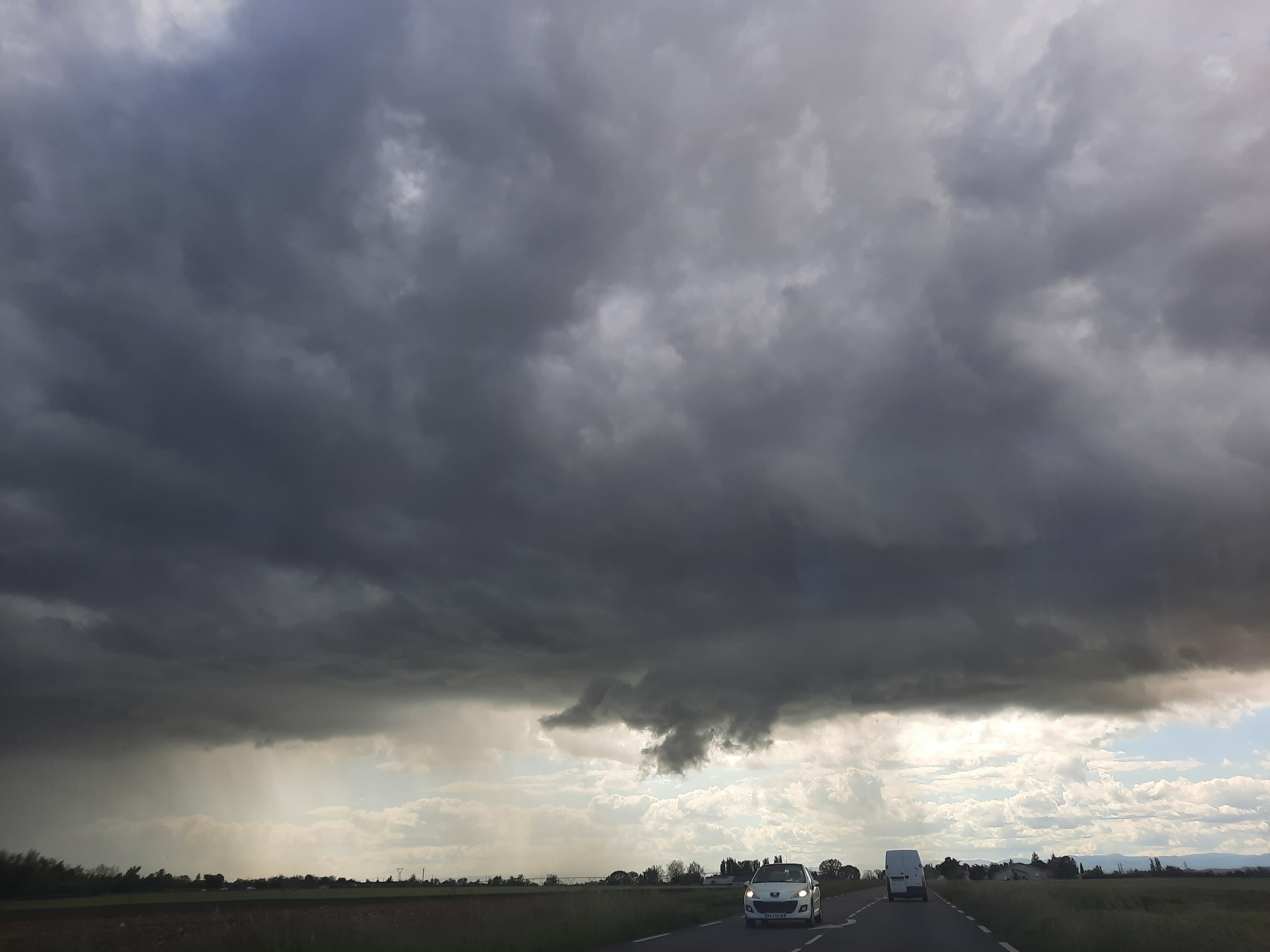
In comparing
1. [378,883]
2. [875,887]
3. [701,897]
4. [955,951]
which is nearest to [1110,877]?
[875,887]

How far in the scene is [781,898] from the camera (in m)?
29.4

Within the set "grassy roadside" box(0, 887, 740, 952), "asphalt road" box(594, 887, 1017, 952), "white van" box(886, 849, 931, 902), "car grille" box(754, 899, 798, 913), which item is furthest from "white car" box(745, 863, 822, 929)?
A: "white van" box(886, 849, 931, 902)

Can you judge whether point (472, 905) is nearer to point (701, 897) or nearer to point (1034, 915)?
point (701, 897)

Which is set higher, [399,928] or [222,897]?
[399,928]

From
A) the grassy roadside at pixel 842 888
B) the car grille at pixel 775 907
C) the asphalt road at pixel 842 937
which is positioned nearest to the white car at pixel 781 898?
the car grille at pixel 775 907

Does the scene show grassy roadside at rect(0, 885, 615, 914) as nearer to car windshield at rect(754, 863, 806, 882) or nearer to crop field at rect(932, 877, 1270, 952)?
car windshield at rect(754, 863, 806, 882)

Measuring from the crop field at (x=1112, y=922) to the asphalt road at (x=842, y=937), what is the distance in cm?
100

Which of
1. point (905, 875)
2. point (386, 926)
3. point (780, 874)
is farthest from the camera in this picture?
point (905, 875)

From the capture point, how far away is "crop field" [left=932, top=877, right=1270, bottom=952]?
1853cm

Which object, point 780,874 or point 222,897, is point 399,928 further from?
point 222,897

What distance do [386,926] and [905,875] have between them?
48.7 m

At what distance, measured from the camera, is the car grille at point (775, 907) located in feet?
95.8

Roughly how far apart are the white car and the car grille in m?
0.01

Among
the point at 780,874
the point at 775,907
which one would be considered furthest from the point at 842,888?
the point at 775,907
